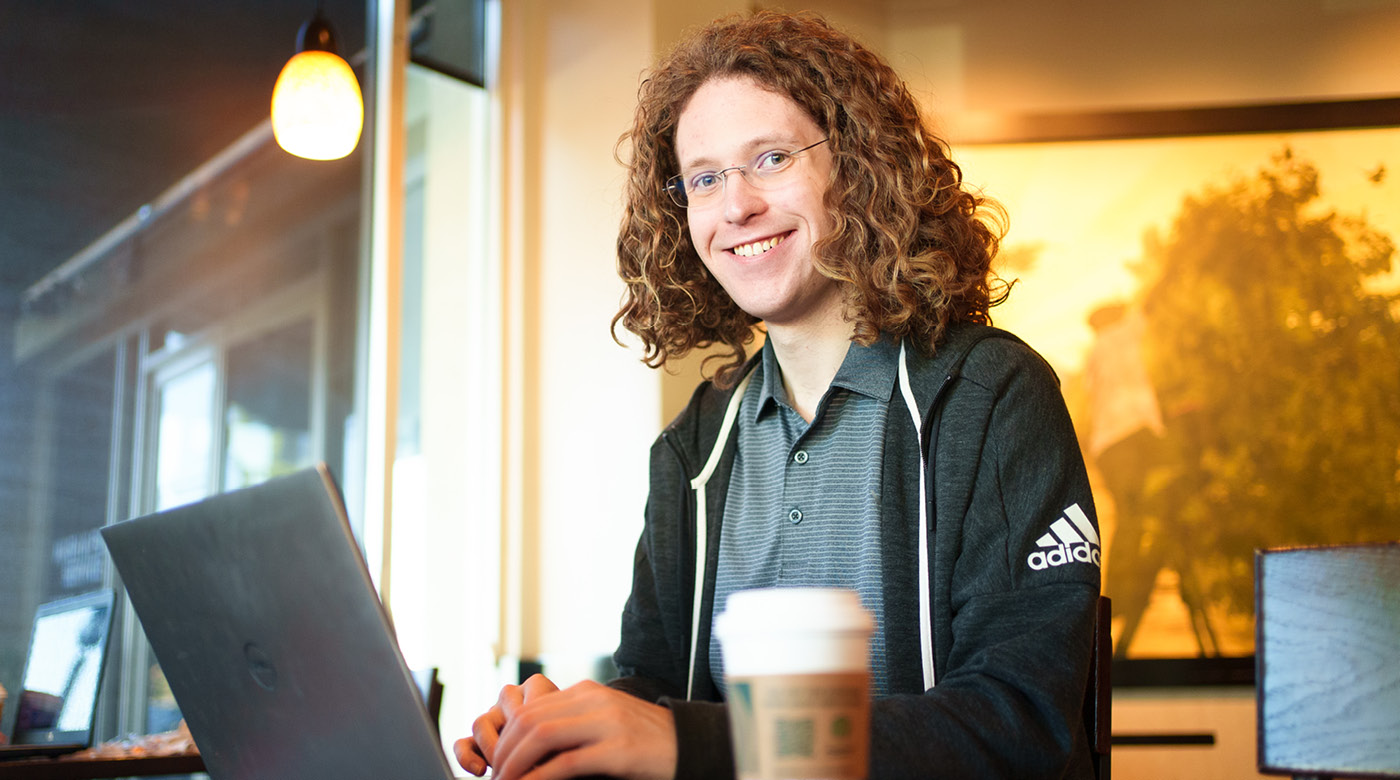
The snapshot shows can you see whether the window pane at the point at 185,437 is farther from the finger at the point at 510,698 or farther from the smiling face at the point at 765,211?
the finger at the point at 510,698

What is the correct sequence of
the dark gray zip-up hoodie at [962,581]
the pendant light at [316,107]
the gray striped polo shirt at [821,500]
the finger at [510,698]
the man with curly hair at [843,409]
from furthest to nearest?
the pendant light at [316,107]
the gray striped polo shirt at [821,500]
the man with curly hair at [843,409]
the finger at [510,698]
the dark gray zip-up hoodie at [962,581]

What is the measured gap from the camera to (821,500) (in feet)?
4.63

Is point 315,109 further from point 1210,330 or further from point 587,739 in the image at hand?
point 1210,330

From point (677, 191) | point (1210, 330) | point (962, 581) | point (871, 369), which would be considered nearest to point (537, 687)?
point (962, 581)

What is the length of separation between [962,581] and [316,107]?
2102 millimetres

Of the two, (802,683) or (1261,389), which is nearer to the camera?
(802,683)

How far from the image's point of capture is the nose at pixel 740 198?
1451 mm

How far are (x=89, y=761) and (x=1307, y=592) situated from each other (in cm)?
156

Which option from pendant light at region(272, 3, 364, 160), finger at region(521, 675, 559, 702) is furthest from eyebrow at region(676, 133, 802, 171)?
pendant light at region(272, 3, 364, 160)

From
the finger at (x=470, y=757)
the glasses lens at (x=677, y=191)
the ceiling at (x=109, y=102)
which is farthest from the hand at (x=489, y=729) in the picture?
the ceiling at (x=109, y=102)

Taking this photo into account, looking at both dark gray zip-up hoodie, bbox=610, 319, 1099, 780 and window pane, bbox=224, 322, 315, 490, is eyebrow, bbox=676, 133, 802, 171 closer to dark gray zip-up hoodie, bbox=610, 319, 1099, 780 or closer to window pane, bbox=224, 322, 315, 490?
dark gray zip-up hoodie, bbox=610, 319, 1099, 780

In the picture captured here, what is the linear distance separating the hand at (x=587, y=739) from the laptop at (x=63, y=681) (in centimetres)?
119

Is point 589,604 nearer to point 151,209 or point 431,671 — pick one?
point 431,671

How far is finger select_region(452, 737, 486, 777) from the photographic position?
1.04 metres
